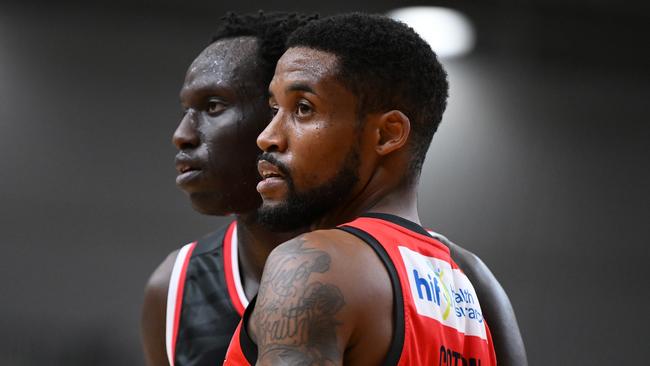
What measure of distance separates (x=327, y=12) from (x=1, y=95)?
71.4 inches

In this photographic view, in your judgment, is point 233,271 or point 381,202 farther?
point 233,271

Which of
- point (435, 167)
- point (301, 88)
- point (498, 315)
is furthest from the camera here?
point (435, 167)

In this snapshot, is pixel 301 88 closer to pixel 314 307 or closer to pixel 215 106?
pixel 314 307

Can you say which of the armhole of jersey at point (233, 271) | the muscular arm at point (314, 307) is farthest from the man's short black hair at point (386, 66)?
the armhole of jersey at point (233, 271)

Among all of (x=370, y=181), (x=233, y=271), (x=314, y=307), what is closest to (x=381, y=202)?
(x=370, y=181)

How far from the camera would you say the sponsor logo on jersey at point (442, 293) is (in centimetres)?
129

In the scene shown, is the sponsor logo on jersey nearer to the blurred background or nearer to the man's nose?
the man's nose

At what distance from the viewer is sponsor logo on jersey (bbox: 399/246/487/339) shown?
4.24 ft

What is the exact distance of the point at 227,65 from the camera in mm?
2041

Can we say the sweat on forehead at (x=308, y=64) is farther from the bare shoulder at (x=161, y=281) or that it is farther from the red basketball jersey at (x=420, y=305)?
the bare shoulder at (x=161, y=281)

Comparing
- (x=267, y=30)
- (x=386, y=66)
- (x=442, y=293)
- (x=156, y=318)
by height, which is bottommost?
(x=156, y=318)

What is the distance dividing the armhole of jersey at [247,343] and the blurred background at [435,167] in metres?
3.17

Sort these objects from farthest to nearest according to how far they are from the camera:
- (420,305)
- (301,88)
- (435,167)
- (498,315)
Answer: (435,167) < (498,315) < (301,88) < (420,305)

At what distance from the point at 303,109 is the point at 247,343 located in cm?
41
